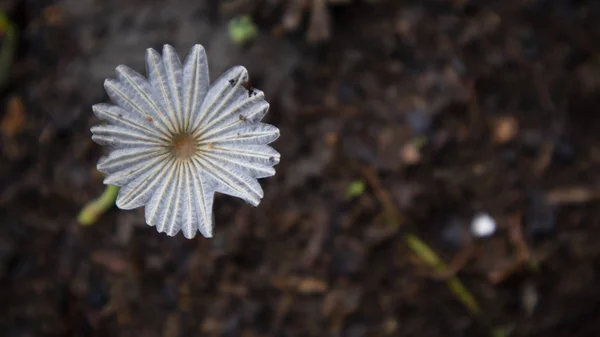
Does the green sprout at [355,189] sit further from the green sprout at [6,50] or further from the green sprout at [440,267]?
the green sprout at [6,50]

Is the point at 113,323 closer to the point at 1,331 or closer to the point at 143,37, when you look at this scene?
the point at 1,331

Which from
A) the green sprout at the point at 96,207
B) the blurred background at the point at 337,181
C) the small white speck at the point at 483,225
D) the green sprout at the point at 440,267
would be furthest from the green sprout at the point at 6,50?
the small white speck at the point at 483,225

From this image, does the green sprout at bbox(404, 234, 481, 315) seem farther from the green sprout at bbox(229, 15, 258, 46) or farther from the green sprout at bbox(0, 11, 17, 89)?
the green sprout at bbox(0, 11, 17, 89)

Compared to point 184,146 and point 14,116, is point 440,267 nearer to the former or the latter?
point 184,146

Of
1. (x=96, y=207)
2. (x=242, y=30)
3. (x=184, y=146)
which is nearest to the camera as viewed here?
(x=184, y=146)

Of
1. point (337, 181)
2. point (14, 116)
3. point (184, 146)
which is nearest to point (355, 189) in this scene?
point (337, 181)
